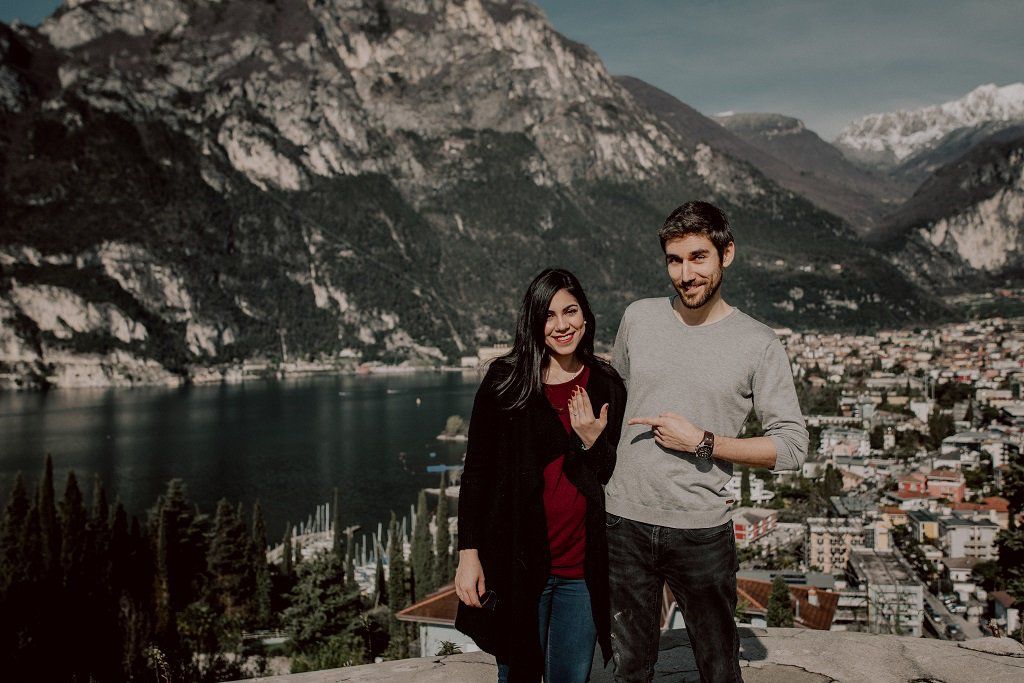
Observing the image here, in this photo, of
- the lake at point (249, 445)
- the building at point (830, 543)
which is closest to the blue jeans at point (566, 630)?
the building at point (830, 543)

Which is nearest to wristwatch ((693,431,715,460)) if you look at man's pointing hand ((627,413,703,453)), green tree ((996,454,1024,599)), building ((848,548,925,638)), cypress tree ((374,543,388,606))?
man's pointing hand ((627,413,703,453))

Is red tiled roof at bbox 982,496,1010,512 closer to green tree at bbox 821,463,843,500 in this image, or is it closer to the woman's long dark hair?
green tree at bbox 821,463,843,500

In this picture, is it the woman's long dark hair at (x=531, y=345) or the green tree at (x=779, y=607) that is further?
the green tree at (x=779, y=607)

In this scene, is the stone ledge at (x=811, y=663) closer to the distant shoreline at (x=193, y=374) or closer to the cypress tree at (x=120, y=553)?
the cypress tree at (x=120, y=553)

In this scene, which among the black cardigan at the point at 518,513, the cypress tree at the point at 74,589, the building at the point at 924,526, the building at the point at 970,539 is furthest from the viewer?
the building at the point at 924,526

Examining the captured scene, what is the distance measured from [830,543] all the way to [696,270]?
32.8m

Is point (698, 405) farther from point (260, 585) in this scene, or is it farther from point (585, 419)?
point (260, 585)

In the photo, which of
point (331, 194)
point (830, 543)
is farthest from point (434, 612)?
point (331, 194)

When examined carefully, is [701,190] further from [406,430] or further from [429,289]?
[406,430]

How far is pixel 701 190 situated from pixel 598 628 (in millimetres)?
179874

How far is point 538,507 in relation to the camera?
8.05 ft

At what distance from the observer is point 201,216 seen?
5925 inches

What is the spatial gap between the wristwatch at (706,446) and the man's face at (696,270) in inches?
15.1

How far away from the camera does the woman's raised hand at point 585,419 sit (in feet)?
8.05
